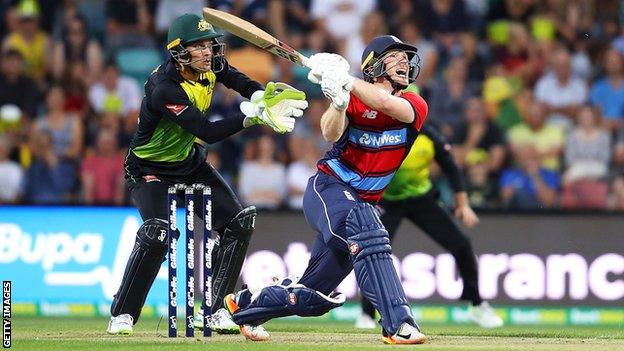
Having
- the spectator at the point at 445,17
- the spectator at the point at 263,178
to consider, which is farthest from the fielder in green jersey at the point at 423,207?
the spectator at the point at 445,17

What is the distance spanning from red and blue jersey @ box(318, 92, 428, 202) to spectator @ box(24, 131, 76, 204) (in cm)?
619

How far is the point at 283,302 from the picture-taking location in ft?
26.7

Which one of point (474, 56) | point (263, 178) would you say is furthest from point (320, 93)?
point (474, 56)

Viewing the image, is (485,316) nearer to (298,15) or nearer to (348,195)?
(348,195)

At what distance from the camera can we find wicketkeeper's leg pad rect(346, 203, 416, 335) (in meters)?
7.70

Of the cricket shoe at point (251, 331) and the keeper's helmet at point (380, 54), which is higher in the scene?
the keeper's helmet at point (380, 54)

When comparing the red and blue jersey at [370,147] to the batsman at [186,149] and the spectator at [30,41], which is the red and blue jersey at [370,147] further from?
the spectator at [30,41]

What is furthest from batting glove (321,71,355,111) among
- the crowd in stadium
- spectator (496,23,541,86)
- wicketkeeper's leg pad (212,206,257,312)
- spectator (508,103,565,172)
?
spectator (496,23,541,86)

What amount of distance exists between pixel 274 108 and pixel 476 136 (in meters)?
6.86

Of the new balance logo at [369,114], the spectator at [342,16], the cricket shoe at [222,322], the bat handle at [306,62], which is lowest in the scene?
the cricket shoe at [222,322]

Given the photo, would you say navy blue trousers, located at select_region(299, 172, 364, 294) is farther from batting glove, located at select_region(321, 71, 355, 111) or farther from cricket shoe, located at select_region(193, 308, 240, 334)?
cricket shoe, located at select_region(193, 308, 240, 334)

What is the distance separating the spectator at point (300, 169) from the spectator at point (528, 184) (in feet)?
6.46

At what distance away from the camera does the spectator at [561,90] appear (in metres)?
15.2

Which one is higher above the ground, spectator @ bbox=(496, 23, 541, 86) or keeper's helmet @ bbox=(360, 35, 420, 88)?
spectator @ bbox=(496, 23, 541, 86)
